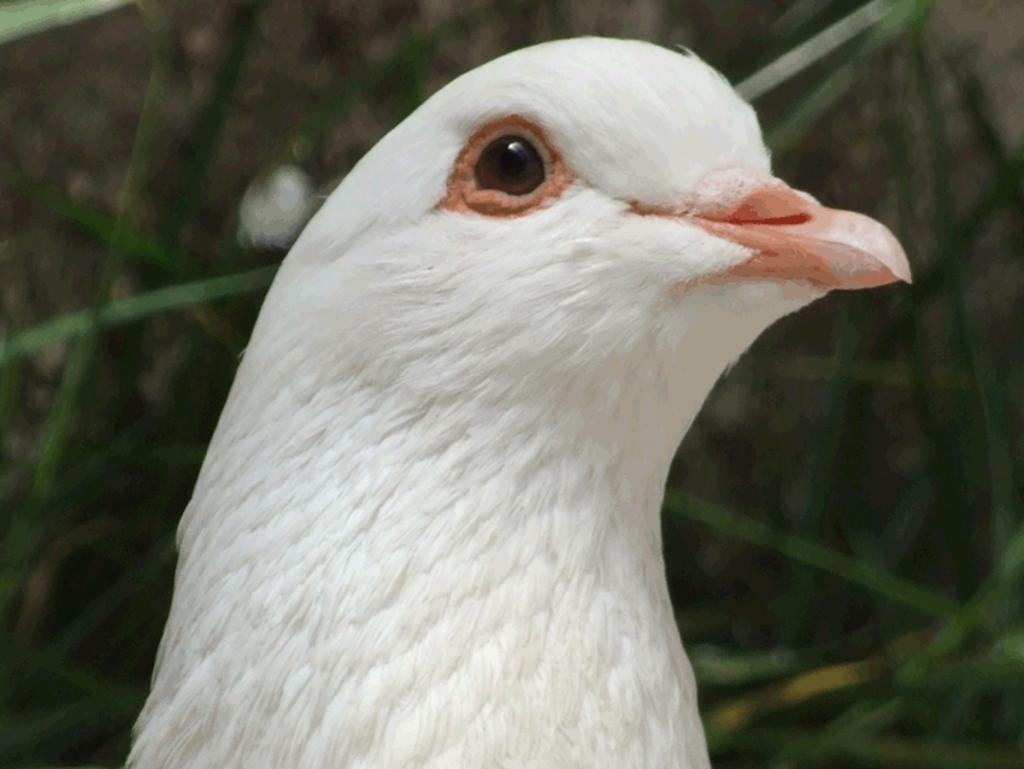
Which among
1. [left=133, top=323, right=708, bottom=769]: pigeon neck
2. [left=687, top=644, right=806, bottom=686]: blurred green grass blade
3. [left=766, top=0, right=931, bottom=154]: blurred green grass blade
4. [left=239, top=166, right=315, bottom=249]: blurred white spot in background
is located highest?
[left=766, top=0, right=931, bottom=154]: blurred green grass blade

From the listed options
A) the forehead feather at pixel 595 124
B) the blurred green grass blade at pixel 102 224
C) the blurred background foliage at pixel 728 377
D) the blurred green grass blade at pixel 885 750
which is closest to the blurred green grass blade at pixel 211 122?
the blurred background foliage at pixel 728 377

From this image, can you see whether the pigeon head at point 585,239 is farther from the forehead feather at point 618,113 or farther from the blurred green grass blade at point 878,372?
the blurred green grass blade at point 878,372

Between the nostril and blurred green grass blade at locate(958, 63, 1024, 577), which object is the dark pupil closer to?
the nostril

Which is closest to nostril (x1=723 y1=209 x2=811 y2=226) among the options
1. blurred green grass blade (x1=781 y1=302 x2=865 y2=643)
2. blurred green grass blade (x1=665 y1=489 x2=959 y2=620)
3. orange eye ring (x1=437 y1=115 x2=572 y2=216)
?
orange eye ring (x1=437 y1=115 x2=572 y2=216)

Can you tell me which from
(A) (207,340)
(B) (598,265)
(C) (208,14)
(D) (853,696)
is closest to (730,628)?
(D) (853,696)

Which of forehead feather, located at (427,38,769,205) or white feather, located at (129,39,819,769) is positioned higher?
forehead feather, located at (427,38,769,205)

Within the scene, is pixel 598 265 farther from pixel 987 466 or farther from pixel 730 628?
pixel 730 628
